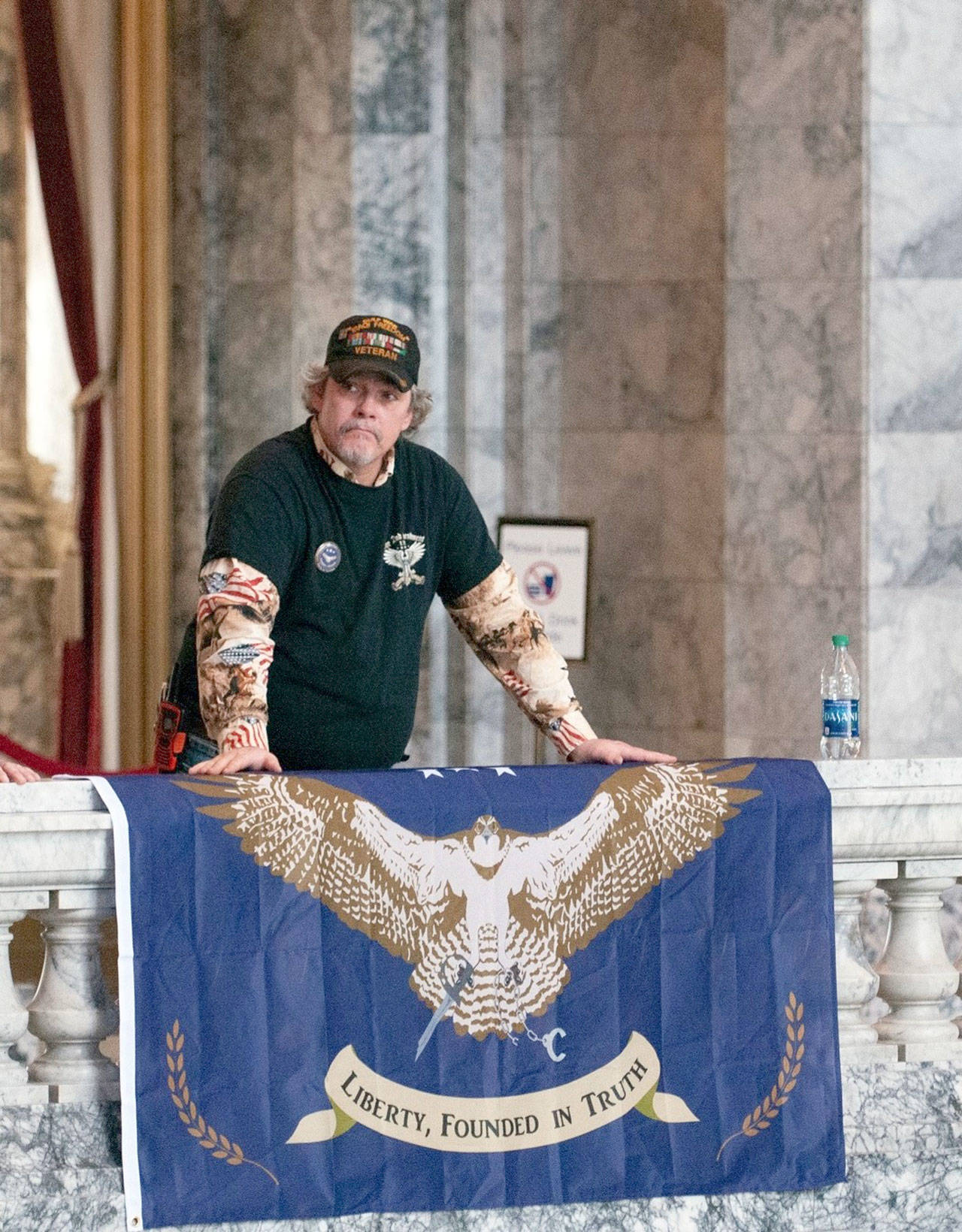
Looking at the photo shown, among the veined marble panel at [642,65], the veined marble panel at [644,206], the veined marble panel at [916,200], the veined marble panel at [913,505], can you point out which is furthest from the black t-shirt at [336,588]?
the veined marble panel at [642,65]

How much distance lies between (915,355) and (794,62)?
1.06 metres

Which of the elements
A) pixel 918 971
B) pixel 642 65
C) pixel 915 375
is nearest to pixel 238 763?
pixel 918 971

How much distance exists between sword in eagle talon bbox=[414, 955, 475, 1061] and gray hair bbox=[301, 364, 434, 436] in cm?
119

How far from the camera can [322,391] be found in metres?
4.42

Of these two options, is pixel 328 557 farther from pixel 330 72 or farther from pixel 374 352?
pixel 330 72

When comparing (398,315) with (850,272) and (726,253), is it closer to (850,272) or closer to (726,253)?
(726,253)

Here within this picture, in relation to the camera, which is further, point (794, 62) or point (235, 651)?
point (794, 62)

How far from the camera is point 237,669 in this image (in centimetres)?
408

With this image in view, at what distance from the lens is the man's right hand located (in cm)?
386

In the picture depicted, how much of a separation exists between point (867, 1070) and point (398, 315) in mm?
4764

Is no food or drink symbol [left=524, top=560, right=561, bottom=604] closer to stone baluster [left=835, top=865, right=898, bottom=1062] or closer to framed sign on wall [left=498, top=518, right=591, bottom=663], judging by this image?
framed sign on wall [left=498, top=518, right=591, bottom=663]

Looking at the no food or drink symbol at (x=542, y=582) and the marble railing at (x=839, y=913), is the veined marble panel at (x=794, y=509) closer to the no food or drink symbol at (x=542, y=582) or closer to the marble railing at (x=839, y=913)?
the no food or drink symbol at (x=542, y=582)

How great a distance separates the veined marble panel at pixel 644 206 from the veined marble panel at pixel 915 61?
1.50m

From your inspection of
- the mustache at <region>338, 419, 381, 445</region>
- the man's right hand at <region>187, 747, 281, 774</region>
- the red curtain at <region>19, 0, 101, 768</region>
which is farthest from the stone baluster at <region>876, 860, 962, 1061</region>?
the red curtain at <region>19, 0, 101, 768</region>
